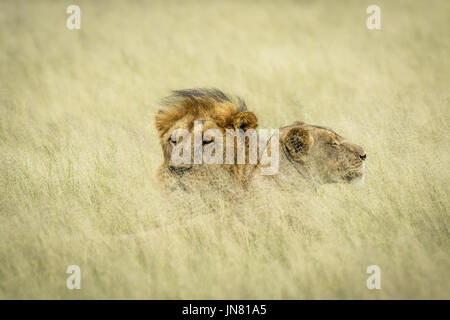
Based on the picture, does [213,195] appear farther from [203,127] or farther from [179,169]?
[203,127]

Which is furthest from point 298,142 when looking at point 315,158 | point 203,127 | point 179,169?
point 179,169

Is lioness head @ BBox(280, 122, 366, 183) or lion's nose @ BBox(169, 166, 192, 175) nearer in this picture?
lioness head @ BBox(280, 122, 366, 183)

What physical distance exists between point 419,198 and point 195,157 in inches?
98.2

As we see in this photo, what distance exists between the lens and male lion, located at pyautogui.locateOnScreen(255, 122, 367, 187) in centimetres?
494

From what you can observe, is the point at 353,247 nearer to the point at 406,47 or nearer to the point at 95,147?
the point at 95,147

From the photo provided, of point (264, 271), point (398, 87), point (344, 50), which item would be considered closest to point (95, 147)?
point (264, 271)

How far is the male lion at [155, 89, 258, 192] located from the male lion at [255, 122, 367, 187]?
14.5 inches

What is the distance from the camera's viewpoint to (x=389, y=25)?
13766mm

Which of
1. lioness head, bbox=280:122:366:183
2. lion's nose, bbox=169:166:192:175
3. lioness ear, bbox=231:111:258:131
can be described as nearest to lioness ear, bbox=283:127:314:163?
lioness head, bbox=280:122:366:183

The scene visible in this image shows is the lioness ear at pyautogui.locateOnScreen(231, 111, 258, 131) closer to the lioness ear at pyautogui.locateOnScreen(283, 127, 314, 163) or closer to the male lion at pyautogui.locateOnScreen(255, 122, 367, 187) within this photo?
the male lion at pyautogui.locateOnScreen(255, 122, 367, 187)

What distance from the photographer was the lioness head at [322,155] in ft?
16.2

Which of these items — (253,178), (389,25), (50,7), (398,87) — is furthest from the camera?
(50,7)

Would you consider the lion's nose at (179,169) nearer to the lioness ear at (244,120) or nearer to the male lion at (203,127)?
the male lion at (203,127)

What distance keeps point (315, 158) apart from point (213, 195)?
1.11m
